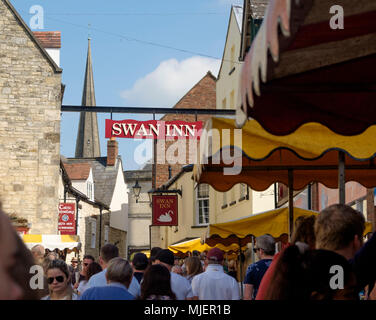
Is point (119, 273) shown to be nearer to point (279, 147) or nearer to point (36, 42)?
point (279, 147)

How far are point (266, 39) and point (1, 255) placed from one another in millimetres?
2177

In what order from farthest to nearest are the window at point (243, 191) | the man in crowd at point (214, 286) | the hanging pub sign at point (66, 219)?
the window at point (243, 191), the hanging pub sign at point (66, 219), the man in crowd at point (214, 286)

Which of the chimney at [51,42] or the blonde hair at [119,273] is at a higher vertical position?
the chimney at [51,42]

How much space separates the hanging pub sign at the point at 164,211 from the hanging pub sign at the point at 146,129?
790cm

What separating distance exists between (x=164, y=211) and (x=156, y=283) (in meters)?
25.5

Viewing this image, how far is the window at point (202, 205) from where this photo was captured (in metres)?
36.1

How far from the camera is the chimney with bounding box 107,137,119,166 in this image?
60.6m

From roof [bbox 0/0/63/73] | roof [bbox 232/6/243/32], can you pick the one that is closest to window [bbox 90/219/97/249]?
roof [bbox 232/6/243/32]

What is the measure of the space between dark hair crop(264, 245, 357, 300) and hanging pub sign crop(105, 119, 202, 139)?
1929 centimetres

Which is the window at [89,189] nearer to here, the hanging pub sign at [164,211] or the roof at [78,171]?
the roof at [78,171]

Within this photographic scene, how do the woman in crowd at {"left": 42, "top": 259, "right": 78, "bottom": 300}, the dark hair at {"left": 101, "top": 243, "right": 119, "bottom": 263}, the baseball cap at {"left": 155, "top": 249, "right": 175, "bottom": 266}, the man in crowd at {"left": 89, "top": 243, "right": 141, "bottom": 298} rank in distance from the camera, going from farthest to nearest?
the baseball cap at {"left": 155, "top": 249, "right": 175, "bottom": 266}
the dark hair at {"left": 101, "top": 243, "right": 119, "bottom": 263}
the man in crowd at {"left": 89, "top": 243, "right": 141, "bottom": 298}
the woman in crowd at {"left": 42, "top": 259, "right": 78, "bottom": 300}

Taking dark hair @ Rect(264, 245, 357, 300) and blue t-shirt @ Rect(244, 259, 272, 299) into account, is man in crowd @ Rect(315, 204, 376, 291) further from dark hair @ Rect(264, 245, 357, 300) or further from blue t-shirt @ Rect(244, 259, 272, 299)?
blue t-shirt @ Rect(244, 259, 272, 299)

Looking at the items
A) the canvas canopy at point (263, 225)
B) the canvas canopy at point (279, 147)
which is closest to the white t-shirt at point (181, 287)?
the canvas canopy at point (279, 147)

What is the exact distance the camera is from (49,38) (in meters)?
30.2
